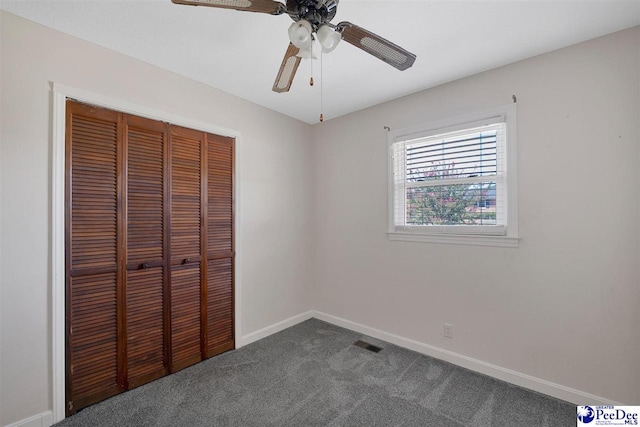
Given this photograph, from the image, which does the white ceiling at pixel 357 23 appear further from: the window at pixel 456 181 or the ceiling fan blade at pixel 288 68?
the window at pixel 456 181

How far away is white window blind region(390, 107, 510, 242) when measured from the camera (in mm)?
2309

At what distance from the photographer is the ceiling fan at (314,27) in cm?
120

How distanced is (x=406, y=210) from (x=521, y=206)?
956mm

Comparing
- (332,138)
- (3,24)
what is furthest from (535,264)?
(3,24)

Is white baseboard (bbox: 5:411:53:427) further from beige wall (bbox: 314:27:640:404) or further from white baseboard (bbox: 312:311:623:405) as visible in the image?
beige wall (bbox: 314:27:640:404)

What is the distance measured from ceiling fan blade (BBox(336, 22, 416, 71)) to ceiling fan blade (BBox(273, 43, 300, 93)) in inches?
10.8

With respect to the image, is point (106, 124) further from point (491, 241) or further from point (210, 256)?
point (491, 241)

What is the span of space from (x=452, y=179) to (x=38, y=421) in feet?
11.1

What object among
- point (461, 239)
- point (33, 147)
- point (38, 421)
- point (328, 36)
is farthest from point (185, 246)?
point (461, 239)

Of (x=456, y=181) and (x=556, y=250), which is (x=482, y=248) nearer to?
(x=556, y=250)

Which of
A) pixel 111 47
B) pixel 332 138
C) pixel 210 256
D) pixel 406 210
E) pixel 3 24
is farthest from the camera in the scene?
pixel 332 138

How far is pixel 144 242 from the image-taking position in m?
2.22

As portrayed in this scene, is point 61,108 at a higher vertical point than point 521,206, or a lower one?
higher

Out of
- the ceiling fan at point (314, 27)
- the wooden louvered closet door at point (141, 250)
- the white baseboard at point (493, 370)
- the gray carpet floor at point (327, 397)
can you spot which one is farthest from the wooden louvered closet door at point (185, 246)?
the white baseboard at point (493, 370)
